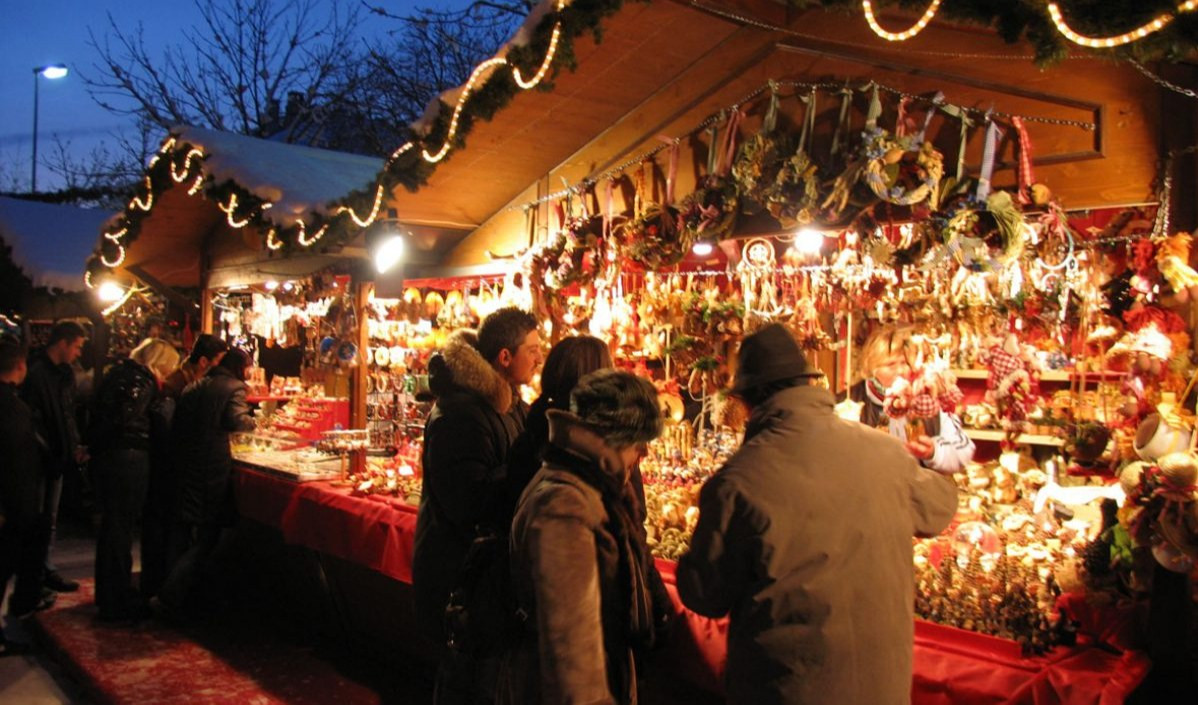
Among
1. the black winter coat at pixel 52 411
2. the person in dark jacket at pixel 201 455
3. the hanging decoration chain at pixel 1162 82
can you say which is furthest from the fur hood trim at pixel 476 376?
the black winter coat at pixel 52 411

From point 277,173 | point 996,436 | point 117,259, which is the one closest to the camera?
point 996,436

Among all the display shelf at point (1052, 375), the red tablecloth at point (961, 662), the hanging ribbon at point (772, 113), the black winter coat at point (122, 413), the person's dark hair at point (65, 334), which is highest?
the hanging ribbon at point (772, 113)

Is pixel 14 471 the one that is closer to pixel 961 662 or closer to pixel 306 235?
pixel 306 235

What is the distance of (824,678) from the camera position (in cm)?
215

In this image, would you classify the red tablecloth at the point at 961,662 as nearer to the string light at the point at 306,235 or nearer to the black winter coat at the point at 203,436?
the black winter coat at the point at 203,436

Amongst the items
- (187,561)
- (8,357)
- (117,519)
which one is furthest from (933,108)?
(8,357)

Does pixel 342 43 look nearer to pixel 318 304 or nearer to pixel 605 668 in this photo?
pixel 318 304

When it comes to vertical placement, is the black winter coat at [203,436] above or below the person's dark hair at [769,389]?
below

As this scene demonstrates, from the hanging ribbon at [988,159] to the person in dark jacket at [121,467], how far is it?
5458 millimetres

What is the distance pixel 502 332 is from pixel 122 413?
4.10 metres

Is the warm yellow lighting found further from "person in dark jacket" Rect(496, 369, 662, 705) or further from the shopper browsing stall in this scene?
"person in dark jacket" Rect(496, 369, 662, 705)

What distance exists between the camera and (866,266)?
4.53 meters

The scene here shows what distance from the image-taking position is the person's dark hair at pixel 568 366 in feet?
9.37

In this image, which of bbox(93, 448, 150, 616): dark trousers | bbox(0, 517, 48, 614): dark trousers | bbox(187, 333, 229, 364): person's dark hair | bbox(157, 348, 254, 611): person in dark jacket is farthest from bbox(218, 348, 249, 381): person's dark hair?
bbox(0, 517, 48, 614): dark trousers
